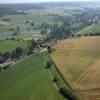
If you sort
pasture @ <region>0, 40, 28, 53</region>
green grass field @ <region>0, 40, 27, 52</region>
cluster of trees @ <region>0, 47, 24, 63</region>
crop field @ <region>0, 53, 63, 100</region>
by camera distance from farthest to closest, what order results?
1. green grass field @ <region>0, 40, 27, 52</region>
2. pasture @ <region>0, 40, 28, 53</region>
3. cluster of trees @ <region>0, 47, 24, 63</region>
4. crop field @ <region>0, 53, 63, 100</region>

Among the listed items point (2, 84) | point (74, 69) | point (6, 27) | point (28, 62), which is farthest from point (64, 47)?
point (6, 27)

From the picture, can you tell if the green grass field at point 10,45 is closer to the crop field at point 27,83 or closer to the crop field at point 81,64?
the crop field at point 81,64

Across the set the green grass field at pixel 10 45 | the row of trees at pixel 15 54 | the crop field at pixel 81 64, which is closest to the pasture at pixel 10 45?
the green grass field at pixel 10 45

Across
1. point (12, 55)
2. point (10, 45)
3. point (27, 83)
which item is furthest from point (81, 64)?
point (10, 45)

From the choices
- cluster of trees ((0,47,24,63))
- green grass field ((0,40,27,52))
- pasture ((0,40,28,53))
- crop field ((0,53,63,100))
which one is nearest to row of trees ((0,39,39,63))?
cluster of trees ((0,47,24,63))

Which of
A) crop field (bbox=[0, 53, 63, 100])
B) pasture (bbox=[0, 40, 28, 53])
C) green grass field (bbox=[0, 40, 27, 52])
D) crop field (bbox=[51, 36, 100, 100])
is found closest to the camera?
crop field (bbox=[51, 36, 100, 100])

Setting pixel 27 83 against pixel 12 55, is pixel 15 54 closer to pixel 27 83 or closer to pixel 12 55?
pixel 12 55

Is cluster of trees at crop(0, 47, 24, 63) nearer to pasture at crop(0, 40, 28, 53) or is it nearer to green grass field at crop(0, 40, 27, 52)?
pasture at crop(0, 40, 28, 53)
